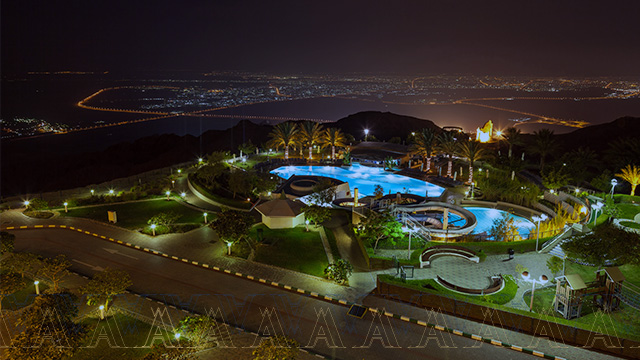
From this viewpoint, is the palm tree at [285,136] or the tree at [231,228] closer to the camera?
the tree at [231,228]

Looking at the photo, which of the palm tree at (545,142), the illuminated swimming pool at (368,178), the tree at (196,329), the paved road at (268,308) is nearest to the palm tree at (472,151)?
the illuminated swimming pool at (368,178)

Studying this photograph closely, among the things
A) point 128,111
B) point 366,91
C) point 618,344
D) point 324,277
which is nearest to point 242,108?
point 128,111

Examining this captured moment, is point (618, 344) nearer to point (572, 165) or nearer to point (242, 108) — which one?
point (572, 165)

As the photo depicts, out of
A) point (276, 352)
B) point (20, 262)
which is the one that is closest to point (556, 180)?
point (276, 352)

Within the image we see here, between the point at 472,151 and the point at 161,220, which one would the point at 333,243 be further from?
the point at 472,151

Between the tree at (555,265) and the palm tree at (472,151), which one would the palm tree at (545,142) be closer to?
the palm tree at (472,151)
